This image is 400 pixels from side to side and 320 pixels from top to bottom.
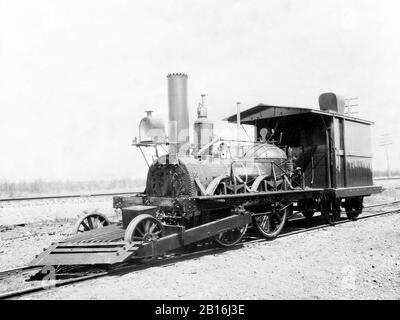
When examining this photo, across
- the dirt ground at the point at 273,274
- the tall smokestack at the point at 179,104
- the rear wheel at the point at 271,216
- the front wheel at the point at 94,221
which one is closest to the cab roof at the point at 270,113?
the rear wheel at the point at 271,216

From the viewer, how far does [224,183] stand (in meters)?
8.14

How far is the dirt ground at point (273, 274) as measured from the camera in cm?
508

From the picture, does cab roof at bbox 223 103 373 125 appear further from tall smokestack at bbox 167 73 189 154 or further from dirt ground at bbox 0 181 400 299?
dirt ground at bbox 0 181 400 299

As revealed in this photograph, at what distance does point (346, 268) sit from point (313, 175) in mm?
5145

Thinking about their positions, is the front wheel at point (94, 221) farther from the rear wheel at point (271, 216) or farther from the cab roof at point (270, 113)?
the cab roof at point (270, 113)

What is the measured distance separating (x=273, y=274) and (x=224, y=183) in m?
2.56

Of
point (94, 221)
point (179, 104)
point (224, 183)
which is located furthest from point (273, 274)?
point (179, 104)

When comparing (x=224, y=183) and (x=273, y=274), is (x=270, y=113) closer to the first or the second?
(x=224, y=183)

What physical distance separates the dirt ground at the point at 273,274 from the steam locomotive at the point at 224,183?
499 millimetres

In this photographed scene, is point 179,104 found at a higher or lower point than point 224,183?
higher

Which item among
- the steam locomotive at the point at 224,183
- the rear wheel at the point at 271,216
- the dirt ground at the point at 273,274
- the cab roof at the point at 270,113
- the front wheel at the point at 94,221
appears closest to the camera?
the dirt ground at the point at 273,274
